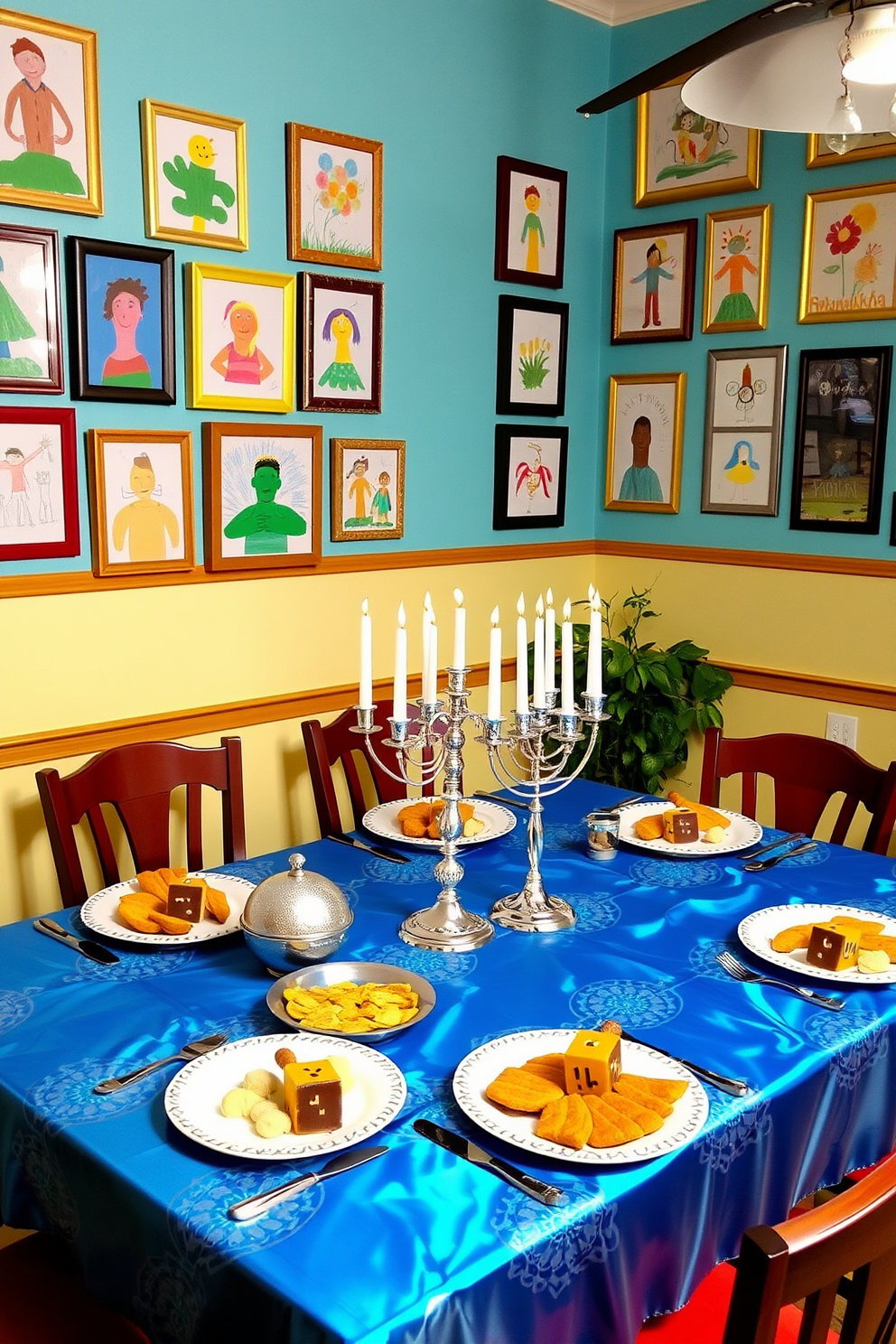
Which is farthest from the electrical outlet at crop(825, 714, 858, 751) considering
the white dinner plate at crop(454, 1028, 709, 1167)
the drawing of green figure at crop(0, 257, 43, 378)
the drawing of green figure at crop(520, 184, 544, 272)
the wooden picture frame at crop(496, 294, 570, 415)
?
the drawing of green figure at crop(0, 257, 43, 378)

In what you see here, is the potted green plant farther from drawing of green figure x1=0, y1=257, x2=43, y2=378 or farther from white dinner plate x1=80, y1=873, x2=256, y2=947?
drawing of green figure x1=0, y1=257, x2=43, y2=378

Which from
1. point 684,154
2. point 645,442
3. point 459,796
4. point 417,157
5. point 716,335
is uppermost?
point 684,154

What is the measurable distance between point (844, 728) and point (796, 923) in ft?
5.38

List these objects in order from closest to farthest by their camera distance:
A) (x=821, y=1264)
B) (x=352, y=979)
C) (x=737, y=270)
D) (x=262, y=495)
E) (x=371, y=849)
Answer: (x=821, y=1264)
(x=352, y=979)
(x=371, y=849)
(x=262, y=495)
(x=737, y=270)

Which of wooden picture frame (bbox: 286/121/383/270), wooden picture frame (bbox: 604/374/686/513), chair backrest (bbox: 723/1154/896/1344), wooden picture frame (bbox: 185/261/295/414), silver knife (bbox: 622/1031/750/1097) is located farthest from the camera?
wooden picture frame (bbox: 604/374/686/513)

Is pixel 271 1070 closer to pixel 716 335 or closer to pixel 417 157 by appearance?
pixel 417 157

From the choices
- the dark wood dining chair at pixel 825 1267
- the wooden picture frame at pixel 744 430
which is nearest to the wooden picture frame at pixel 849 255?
the wooden picture frame at pixel 744 430

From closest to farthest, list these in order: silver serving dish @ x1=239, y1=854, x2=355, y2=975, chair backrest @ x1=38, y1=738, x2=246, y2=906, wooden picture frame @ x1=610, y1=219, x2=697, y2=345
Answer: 1. silver serving dish @ x1=239, y1=854, x2=355, y2=975
2. chair backrest @ x1=38, y1=738, x2=246, y2=906
3. wooden picture frame @ x1=610, y1=219, x2=697, y2=345

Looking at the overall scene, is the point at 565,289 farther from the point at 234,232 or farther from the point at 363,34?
the point at 234,232

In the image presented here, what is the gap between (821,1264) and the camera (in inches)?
37.6

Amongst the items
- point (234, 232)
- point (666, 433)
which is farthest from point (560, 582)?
point (234, 232)

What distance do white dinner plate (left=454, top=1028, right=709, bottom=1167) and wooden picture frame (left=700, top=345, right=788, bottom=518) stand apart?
2.39 metres

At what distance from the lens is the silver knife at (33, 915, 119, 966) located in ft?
5.76

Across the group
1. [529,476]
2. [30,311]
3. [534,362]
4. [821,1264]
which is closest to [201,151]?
[30,311]
